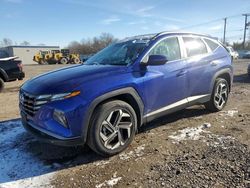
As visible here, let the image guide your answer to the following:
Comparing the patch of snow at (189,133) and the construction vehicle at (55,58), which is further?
the construction vehicle at (55,58)

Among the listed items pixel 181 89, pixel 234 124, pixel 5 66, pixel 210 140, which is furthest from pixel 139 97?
pixel 5 66

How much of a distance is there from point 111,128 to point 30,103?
1.18 metres

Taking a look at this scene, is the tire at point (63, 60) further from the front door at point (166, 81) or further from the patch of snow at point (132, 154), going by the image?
the patch of snow at point (132, 154)

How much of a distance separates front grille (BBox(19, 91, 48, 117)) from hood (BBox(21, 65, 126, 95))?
8cm

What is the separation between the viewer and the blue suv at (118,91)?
3699 millimetres

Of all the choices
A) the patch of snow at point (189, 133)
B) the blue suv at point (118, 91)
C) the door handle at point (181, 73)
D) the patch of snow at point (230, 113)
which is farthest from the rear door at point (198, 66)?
the patch of snow at point (230, 113)

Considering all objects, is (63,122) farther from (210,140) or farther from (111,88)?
(210,140)

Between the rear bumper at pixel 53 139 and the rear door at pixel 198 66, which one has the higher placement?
the rear door at pixel 198 66

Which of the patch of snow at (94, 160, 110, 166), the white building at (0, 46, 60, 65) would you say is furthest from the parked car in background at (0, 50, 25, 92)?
the white building at (0, 46, 60, 65)

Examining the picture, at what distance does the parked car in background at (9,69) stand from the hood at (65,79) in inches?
278

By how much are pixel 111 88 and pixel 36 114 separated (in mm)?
1074

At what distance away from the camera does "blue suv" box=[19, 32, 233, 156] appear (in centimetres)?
370

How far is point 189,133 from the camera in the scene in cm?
500

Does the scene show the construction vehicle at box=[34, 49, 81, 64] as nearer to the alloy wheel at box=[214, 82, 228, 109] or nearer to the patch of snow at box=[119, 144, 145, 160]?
the alloy wheel at box=[214, 82, 228, 109]
